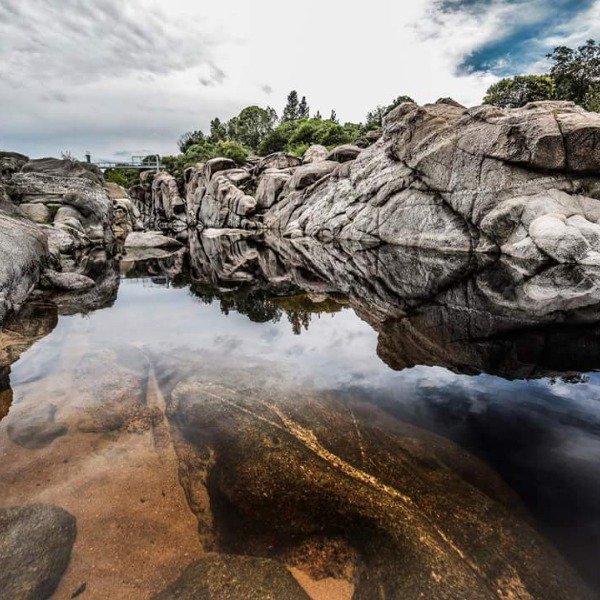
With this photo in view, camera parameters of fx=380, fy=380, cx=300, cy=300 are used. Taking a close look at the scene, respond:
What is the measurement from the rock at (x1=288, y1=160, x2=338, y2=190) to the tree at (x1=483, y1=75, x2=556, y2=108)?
94.9 ft

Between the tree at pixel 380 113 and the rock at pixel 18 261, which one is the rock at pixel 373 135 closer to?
the tree at pixel 380 113

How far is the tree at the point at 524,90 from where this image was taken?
166 feet

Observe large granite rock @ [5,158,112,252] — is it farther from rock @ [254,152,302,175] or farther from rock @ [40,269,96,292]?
rock @ [254,152,302,175]

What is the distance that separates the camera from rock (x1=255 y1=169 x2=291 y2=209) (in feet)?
154

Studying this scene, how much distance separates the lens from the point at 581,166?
19.8m

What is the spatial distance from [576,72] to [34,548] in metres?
67.6

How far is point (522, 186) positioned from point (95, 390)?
2297 cm

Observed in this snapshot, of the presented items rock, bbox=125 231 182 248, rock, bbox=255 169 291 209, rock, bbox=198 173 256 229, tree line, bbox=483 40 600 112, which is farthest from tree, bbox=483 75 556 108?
rock, bbox=125 231 182 248

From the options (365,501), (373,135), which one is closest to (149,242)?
(365,501)

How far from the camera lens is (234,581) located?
8.68 ft

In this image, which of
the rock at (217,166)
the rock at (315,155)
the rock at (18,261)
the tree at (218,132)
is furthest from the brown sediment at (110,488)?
the tree at (218,132)

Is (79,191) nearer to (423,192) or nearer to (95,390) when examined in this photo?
(423,192)

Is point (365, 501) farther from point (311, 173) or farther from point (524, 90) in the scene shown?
point (524, 90)

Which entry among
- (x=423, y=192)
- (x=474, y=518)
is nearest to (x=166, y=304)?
(x=474, y=518)
